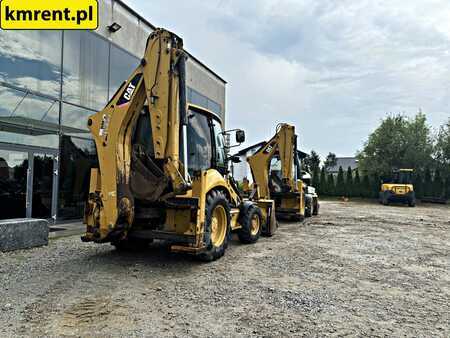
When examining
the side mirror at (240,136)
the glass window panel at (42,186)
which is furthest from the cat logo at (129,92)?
the glass window panel at (42,186)

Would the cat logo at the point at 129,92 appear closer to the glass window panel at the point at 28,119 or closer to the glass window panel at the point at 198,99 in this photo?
the glass window panel at the point at 28,119

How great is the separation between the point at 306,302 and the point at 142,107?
3666 mm

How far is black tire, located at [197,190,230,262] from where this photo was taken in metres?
5.59

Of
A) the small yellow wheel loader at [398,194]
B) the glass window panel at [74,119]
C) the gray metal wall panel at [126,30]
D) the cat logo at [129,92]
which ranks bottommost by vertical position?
the small yellow wheel loader at [398,194]

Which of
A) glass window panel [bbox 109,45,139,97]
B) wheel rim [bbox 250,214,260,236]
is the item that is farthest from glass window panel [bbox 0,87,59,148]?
wheel rim [bbox 250,214,260,236]

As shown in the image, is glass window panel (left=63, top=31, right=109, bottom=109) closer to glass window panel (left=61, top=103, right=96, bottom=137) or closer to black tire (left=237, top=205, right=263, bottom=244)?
glass window panel (left=61, top=103, right=96, bottom=137)

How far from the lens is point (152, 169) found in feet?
18.8

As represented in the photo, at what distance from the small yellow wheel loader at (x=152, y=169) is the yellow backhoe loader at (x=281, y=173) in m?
5.74

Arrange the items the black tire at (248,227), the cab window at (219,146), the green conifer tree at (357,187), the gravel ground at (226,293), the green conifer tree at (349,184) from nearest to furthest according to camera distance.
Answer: the gravel ground at (226,293)
the cab window at (219,146)
the black tire at (248,227)
the green conifer tree at (357,187)
the green conifer tree at (349,184)

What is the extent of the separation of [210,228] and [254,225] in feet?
8.36

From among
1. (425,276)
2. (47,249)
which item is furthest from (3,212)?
(425,276)

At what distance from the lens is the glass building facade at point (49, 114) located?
8.76 meters

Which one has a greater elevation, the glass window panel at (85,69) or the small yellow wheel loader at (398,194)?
the glass window panel at (85,69)

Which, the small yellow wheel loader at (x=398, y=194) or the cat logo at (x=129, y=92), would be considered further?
the small yellow wheel loader at (x=398, y=194)
